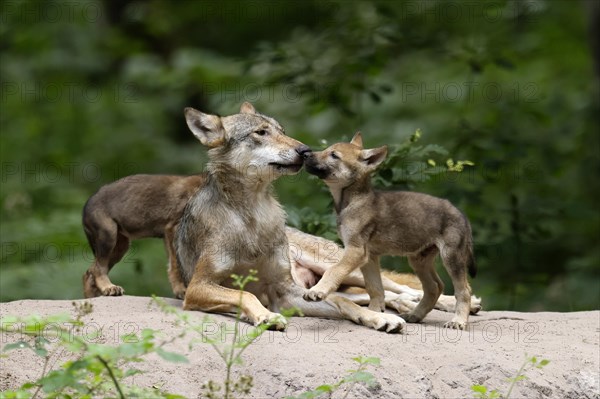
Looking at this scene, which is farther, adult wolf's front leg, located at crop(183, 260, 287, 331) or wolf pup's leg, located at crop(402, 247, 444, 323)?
wolf pup's leg, located at crop(402, 247, 444, 323)

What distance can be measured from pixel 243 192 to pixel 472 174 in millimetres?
5050

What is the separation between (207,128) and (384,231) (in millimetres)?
1653

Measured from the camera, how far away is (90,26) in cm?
2169

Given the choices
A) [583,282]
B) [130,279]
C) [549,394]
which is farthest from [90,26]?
[549,394]

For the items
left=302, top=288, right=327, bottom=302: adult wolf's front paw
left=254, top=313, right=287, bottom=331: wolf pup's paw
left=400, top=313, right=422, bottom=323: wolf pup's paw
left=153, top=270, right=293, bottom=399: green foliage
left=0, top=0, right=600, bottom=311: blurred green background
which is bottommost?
left=0, top=0, right=600, bottom=311: blurred green background

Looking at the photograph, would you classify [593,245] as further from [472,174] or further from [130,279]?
[130,279]

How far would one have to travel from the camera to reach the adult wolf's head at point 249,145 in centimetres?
765

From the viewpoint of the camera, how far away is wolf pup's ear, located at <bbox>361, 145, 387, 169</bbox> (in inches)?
301

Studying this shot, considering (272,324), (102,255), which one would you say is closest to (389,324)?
(272,324)

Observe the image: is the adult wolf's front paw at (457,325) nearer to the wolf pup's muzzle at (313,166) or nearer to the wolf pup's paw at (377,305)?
the wolf pup's paw at (377,305)

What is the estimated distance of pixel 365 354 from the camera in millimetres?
6602

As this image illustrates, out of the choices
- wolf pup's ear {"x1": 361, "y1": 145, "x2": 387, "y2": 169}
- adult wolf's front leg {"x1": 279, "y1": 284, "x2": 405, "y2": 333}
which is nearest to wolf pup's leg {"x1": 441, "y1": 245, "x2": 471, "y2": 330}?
adult wolf's front leg {"x1": 279, "y1": 284, "x2": 405, "y2": 333}

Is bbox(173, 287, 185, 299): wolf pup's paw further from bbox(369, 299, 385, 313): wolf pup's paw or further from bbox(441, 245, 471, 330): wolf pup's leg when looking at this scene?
bbox(441, 245, 471, 330): wolf pup's leg

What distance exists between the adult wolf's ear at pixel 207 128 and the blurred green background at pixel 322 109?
3.96ft
